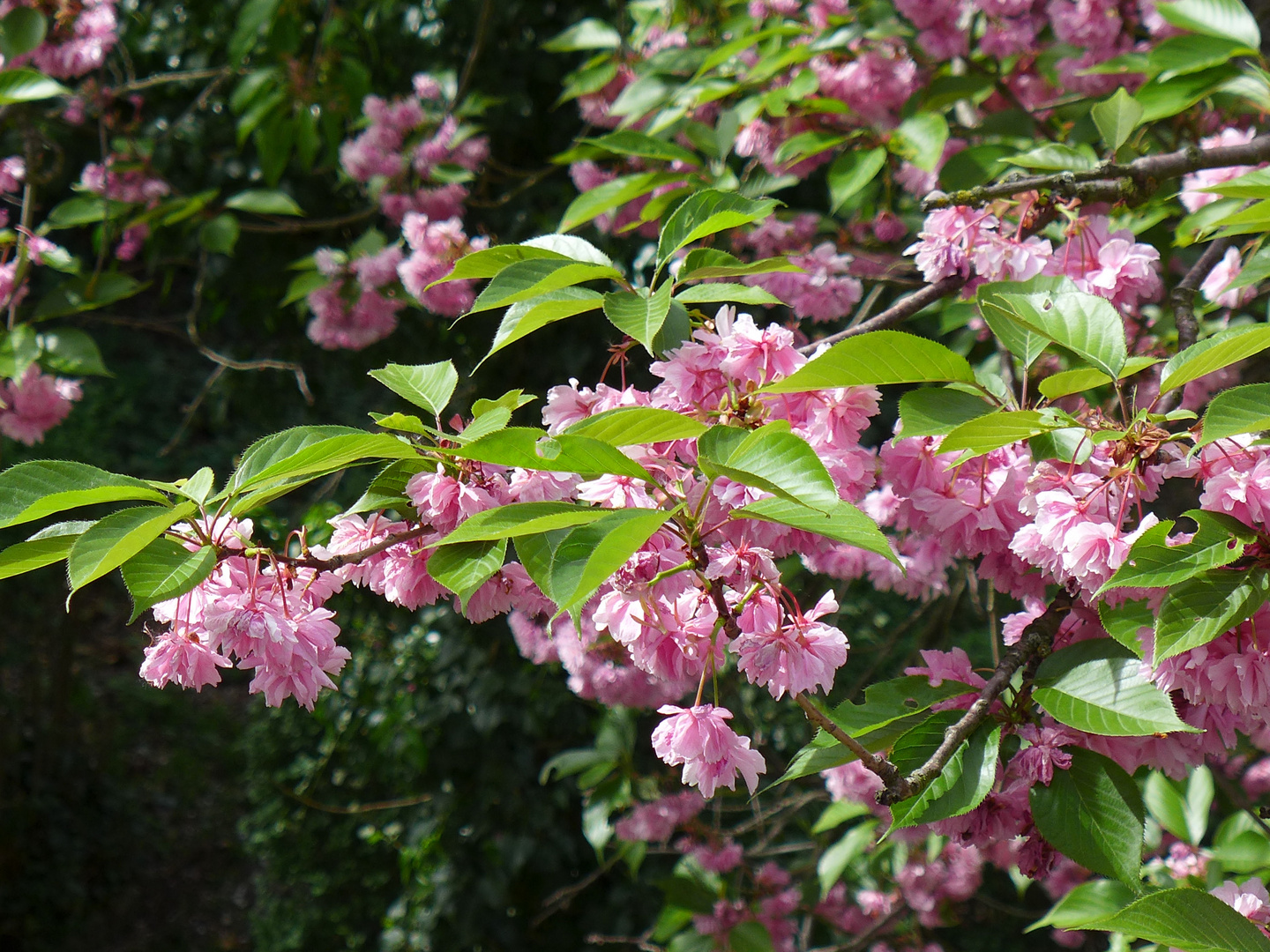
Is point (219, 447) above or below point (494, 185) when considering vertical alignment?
below

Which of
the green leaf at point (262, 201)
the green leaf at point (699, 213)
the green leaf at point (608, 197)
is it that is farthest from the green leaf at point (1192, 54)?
the green leaf at point (262, 201)

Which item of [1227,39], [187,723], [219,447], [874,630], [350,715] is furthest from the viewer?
[219,447]

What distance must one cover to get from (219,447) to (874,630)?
4.91 metres

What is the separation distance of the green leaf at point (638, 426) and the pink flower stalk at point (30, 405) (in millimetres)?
1720

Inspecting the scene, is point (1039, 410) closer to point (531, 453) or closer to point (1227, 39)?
point (531, 453)

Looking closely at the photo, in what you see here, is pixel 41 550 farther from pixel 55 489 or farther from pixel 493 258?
pixel 493 258

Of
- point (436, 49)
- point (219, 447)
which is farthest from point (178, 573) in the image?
point (219, 447)

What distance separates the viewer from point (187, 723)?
600cm

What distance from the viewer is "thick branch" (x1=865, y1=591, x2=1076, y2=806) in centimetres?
68

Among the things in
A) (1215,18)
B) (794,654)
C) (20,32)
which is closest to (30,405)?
(20,32)

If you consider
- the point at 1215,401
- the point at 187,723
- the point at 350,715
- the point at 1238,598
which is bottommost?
the point at 187,723

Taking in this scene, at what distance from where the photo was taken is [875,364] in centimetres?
73

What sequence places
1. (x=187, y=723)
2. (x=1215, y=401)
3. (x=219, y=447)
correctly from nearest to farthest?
1. (x=1215, y=401)
2. (x=187, y=723)
3. (x=219, y=447)

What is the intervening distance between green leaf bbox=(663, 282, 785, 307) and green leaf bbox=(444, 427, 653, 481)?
217mm
